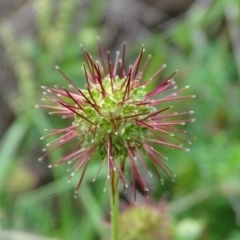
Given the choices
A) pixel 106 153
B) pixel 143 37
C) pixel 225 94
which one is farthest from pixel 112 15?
pixel 106 153

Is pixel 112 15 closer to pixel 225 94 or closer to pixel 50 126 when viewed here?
pixel 50 126

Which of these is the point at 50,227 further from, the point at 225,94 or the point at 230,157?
the point at 225,94

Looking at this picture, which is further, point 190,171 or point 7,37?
point 7,37

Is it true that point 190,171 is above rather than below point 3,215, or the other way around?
below

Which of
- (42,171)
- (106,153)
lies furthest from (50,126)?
(106,153)

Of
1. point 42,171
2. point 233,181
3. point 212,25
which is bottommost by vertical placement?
point 233,181

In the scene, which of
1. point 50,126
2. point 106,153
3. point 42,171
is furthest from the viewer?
point 42,171

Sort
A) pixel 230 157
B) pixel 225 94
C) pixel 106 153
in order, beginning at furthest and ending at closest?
pixel 225 94 < pixel 230 157 < pixel 106 153
